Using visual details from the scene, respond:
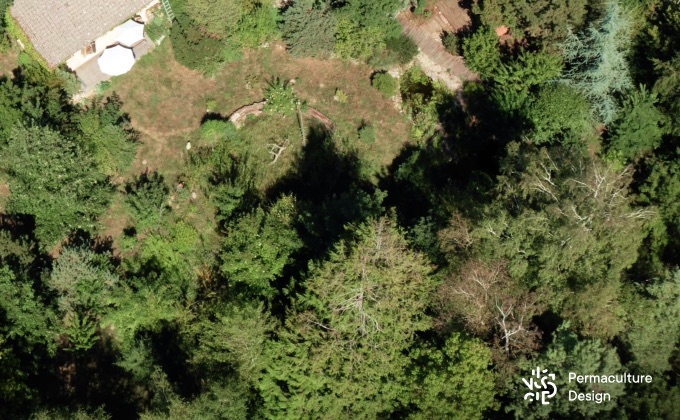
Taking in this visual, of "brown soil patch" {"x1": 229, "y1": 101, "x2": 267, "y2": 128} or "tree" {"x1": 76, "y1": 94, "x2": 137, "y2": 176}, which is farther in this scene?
"brown soil patch" {"x1": 229, "y1": 101, "x2": 267, "y2": 128}


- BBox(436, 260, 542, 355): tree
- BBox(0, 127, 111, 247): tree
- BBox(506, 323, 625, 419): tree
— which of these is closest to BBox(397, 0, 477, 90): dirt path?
BBox(436, 260, 542, 355): tree

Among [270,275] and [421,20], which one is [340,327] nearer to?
[270,275]

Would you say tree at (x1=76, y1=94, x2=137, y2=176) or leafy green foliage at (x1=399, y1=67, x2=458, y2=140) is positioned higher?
leafy green foliage at (x1=399, y1=67, x2=458, y2=140)

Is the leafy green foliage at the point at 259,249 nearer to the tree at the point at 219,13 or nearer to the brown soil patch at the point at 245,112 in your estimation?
the brown soil patch at the point at 245,112

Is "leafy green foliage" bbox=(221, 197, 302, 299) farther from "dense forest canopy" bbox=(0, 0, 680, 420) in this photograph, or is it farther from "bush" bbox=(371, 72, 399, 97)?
"bush" bbox=(371, 72, 399, 97)

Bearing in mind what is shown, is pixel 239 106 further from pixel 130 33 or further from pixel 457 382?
pixel 457 382

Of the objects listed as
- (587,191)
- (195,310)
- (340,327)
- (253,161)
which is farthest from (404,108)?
(195,310)

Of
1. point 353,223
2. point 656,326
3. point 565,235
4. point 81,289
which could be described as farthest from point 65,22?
point 656,326
